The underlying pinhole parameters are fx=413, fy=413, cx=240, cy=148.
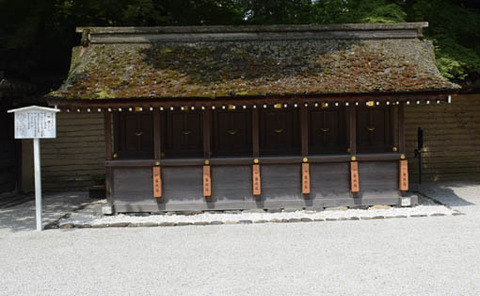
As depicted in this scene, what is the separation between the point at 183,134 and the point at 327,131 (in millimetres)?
4223

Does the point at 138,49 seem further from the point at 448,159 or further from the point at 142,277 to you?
the point at 448,159

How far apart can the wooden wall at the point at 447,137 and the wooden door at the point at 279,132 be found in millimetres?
5915

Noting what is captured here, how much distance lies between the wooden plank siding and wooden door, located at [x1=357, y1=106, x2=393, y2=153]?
30.4 feet

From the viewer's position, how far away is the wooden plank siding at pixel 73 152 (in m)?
15.4

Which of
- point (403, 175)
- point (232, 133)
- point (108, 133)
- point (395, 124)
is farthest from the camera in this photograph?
point (232, 133)

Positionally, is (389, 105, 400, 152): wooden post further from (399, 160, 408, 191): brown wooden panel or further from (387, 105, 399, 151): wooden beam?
(399, 160, 408, 191): brown wooden panel

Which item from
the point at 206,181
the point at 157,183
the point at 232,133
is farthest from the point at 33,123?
the point at 232,133

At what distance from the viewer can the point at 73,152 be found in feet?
50.7

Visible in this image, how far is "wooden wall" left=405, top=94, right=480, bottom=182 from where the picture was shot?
15.8m

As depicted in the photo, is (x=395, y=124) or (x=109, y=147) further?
(x=395, y=124)

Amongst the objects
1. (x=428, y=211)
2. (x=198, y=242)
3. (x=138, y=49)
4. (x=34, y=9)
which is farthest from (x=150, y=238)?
(x=34, y=9)

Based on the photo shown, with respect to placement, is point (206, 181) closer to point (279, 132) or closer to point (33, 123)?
point (279, 132)

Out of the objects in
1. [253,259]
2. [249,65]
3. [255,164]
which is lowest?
[253,259]

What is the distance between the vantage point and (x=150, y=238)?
27.7ft
